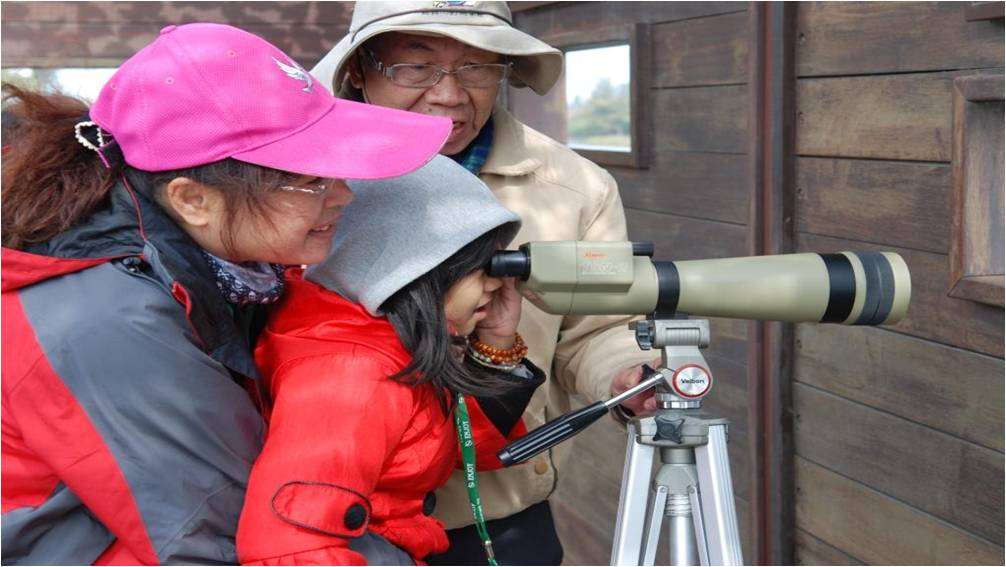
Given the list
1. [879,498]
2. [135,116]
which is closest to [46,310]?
[135,116]

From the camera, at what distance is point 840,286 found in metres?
1.57

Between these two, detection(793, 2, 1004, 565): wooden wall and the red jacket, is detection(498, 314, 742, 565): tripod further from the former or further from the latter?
detection(793, 2, 1004, 565): wooden wall

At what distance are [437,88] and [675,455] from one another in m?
0.73

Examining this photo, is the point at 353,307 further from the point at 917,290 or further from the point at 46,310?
the point at 917,290

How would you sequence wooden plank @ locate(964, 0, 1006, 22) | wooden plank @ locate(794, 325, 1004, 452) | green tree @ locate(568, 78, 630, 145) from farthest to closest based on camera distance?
green tree @ locate(568, 78, 630, 145) → wooden plank @ locate(794, 325, 1004, 452) → wooden plank @ locate(964, 0, 1006, 22)

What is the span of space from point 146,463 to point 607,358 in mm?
866

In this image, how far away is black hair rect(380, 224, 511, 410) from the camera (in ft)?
5.08

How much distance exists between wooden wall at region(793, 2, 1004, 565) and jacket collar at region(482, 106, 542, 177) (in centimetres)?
79

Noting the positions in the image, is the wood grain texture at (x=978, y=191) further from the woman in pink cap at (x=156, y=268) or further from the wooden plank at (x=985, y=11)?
the woman in pink cap at (x=156, y=268)

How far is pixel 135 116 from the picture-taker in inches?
54.9

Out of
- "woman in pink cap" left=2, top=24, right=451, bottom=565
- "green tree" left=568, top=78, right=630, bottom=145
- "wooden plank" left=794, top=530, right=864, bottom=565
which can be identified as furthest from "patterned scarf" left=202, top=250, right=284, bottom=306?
"green tree" left=568, top=78, right=630, bottom=145

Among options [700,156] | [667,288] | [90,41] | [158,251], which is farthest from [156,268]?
[90,41]

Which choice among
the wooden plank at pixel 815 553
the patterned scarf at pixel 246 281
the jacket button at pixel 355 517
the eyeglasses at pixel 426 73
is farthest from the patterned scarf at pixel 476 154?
the wooden plank at pixel 815 553

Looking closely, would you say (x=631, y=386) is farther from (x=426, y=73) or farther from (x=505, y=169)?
(x=426, y=73)
